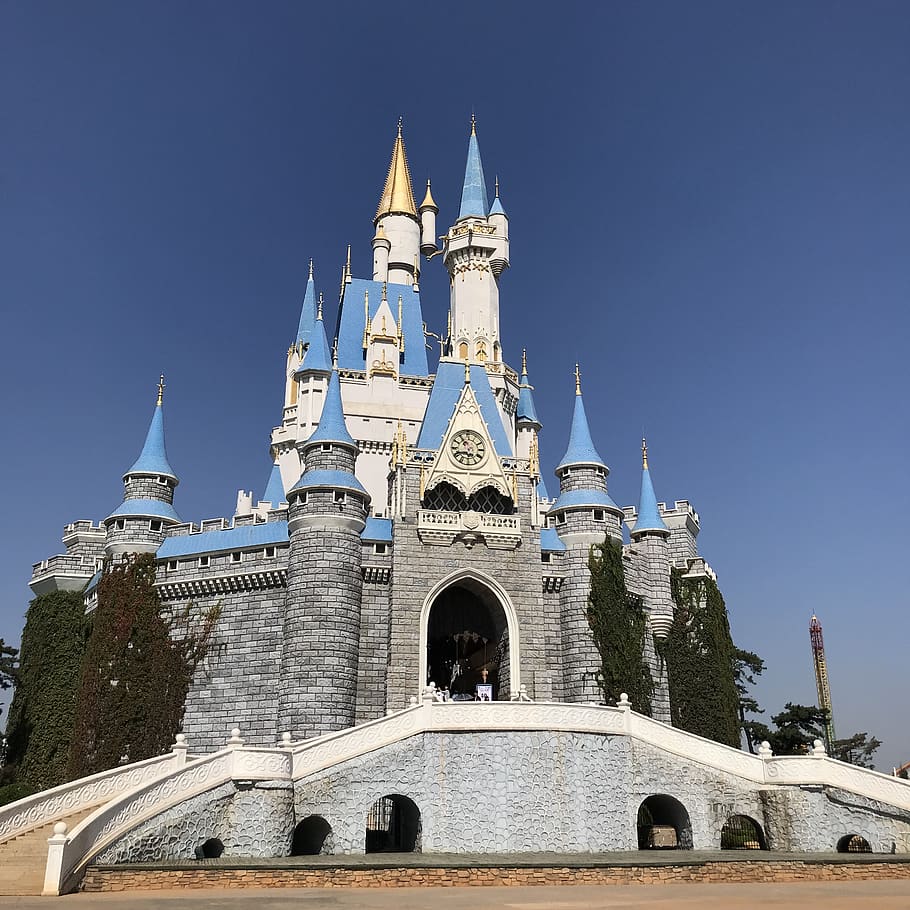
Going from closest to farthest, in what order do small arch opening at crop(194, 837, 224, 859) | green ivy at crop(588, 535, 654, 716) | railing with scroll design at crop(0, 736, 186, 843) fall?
railing with scroll design at crop(0, 736, 186, 843), small arch opening at crop(194, 837, 224, 859), green ivy at crop(588, 535, 654, 716)

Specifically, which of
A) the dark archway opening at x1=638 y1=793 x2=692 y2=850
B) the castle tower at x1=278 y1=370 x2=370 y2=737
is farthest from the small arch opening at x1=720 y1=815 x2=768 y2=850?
the castle tower at x1=278 y1=370 x2=370 y2=737

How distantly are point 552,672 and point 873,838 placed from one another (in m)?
10.8

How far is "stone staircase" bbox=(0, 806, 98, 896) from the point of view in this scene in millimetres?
16969

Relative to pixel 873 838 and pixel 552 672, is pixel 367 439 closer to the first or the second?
pixel 552 672

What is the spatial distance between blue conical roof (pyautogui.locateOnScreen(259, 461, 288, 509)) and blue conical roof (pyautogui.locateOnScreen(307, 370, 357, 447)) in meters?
8.56

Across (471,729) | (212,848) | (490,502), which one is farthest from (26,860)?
(490,502)

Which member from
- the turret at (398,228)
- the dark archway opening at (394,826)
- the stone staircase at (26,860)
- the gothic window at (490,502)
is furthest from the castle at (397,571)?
the turret at (398,228)

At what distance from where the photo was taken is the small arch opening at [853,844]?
83.4 feet

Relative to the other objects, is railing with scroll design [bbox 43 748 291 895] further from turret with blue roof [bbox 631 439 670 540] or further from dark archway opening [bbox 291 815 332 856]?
turret with blue roof [bbox 631 439 670 540]

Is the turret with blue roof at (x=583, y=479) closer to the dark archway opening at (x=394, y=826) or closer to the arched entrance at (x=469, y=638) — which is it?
the arched entrance at (x=469, y=638)

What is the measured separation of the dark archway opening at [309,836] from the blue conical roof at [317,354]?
2288cm

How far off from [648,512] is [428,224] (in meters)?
24.6

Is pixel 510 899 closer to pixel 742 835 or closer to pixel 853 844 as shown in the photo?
pixel 742 835

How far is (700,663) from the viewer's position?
3662 centimetres
